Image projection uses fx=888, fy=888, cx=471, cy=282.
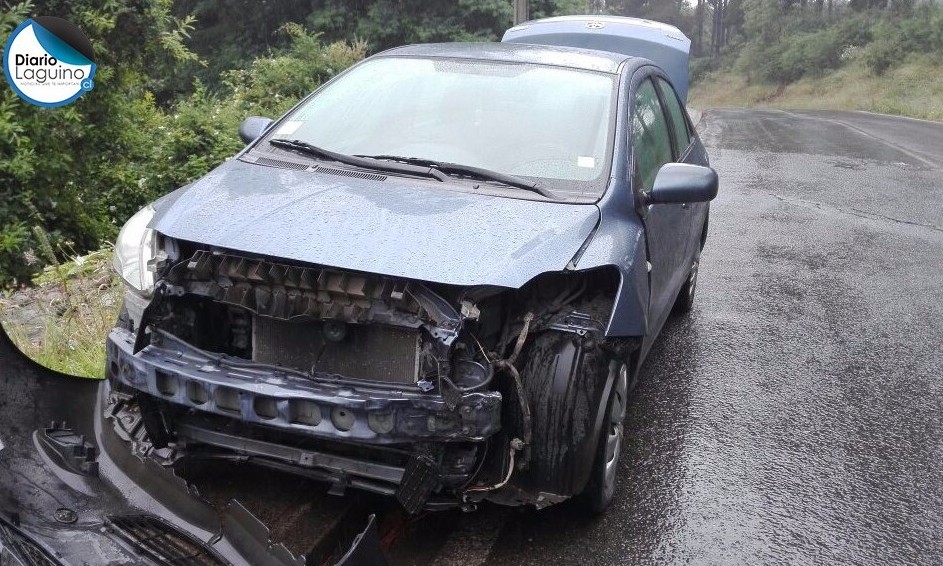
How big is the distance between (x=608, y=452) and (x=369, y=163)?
1610 mm

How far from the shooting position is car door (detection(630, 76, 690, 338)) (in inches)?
160

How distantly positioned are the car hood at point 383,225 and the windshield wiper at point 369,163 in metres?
0.09

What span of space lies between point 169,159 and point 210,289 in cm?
645

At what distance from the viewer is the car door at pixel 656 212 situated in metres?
4.06

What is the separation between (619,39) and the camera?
11.1 meters

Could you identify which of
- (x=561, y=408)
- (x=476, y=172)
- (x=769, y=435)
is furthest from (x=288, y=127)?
(x=769, y=435)

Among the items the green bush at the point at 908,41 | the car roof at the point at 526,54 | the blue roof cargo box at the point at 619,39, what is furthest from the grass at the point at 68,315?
the green bush at the point at 908,41

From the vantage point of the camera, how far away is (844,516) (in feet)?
12.7

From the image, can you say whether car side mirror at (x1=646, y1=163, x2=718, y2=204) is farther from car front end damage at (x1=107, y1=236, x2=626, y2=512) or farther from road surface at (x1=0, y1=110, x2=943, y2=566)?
road surface at (x1=0, y1=110, x2=943, y2=566)

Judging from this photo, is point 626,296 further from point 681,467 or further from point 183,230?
point 183,230

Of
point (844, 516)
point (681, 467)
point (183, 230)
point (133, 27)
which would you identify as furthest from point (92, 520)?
point (133, 27)

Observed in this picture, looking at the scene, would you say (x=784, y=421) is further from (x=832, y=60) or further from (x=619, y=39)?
(x=832, y=60)

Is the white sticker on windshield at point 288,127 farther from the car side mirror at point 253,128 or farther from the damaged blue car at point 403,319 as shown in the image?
the damaged blue car at point 403,319

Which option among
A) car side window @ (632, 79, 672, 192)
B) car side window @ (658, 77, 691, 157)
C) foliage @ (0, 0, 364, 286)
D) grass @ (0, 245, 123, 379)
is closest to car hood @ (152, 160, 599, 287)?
car side window @ (632, 79, 672, 192)
